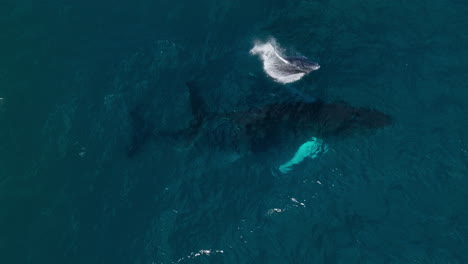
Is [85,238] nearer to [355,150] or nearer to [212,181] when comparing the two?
[212,181]

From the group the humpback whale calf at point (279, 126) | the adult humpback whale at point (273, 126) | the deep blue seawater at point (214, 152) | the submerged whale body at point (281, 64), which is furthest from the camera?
the submerged whale body at point (281, 64)

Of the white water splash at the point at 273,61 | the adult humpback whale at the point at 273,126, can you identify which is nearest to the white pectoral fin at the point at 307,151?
the adult humpback whale at the point at 273,126

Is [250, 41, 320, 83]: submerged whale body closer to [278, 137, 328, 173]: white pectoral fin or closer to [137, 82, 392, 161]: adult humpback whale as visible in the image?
[137, 82, 392, 161]: adult humpback whale

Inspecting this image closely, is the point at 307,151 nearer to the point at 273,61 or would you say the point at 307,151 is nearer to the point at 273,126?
the point at 273,126

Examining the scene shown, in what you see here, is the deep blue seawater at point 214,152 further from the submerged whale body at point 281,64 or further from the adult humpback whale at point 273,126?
the adult humpback whale at point 273,126

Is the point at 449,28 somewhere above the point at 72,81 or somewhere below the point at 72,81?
above

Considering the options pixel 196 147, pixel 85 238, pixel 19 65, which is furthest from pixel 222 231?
pixel 19 65

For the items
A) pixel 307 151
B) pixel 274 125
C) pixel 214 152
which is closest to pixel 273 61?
pixel 274 125
